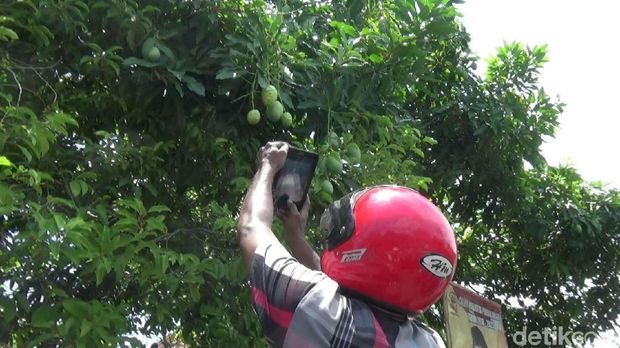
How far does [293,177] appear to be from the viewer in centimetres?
165

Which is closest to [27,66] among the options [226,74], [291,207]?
[226,74]

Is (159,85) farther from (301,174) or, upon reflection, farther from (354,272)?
(354,272)

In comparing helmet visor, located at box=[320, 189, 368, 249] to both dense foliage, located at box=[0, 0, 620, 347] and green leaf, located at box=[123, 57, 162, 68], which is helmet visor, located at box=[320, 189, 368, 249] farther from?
green leaf, located at box=[123, 57, 162, 68]

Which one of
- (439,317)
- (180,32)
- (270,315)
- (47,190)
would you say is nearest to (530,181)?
(439,317)

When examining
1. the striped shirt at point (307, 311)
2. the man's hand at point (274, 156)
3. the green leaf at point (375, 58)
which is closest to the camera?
the striped shirt at point (307, 311)

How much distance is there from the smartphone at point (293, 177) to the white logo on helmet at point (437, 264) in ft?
1.32

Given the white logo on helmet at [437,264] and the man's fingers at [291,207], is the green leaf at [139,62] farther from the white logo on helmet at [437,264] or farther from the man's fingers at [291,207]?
the white logo on helmet at [437,264]

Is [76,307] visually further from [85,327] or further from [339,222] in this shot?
[339,222]

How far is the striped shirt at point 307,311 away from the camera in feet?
4.11

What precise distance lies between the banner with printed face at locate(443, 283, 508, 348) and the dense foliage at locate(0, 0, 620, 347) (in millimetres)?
761

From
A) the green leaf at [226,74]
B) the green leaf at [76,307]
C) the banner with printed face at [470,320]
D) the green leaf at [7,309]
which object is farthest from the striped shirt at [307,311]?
the banner with printed face at [470,320]

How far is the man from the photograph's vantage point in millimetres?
1271

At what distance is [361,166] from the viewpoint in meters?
3.00

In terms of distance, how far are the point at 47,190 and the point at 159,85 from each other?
589 mm
